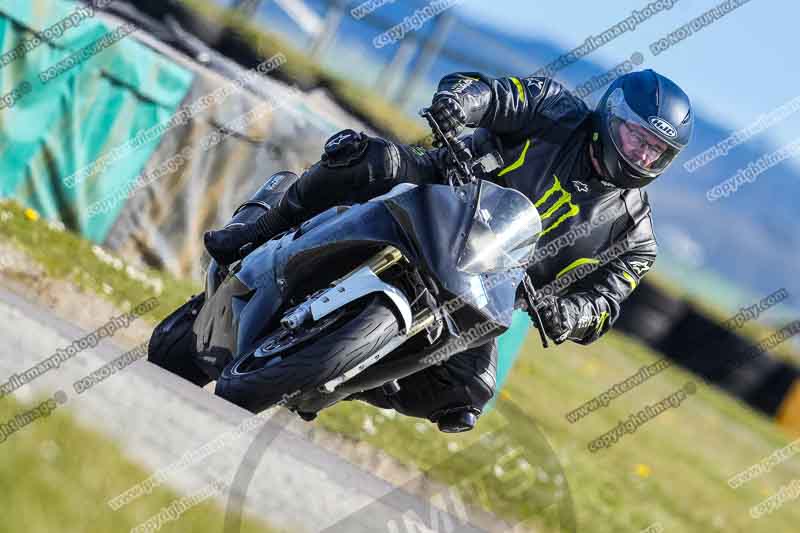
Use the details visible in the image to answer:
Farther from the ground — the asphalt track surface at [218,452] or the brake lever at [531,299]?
the asphalt track surface at [218,452]

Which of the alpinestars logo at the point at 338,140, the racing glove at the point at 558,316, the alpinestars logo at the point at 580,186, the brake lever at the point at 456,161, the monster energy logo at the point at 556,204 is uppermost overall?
the brake lever at the point at 456,161

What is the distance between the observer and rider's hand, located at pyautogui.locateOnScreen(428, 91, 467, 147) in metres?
4.57

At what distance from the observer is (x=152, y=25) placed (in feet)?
38.0

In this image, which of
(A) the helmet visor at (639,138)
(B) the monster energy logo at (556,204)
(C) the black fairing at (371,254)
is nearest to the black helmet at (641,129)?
(A) the helmet visor at (639,138)

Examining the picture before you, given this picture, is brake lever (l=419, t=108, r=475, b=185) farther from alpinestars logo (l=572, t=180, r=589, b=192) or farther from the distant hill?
the distant hill

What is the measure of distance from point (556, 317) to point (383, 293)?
969 mm

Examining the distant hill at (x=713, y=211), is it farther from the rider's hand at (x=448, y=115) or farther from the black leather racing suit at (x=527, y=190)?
the rider's hand at (x=448, y=115)

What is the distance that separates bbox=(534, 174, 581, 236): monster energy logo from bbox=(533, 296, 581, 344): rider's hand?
1.47 feet

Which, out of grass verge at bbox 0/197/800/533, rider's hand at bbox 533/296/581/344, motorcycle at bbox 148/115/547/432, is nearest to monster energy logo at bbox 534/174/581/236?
rider's hand at bbox 533/296/581/344

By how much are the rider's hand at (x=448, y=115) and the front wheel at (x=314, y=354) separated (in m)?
0.81

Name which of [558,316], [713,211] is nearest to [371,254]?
[558,316]

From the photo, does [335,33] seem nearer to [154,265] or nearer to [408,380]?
[154,265]

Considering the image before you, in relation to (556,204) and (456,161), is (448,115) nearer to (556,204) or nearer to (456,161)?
(456,161)

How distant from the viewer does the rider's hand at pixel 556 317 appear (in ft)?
15.7
